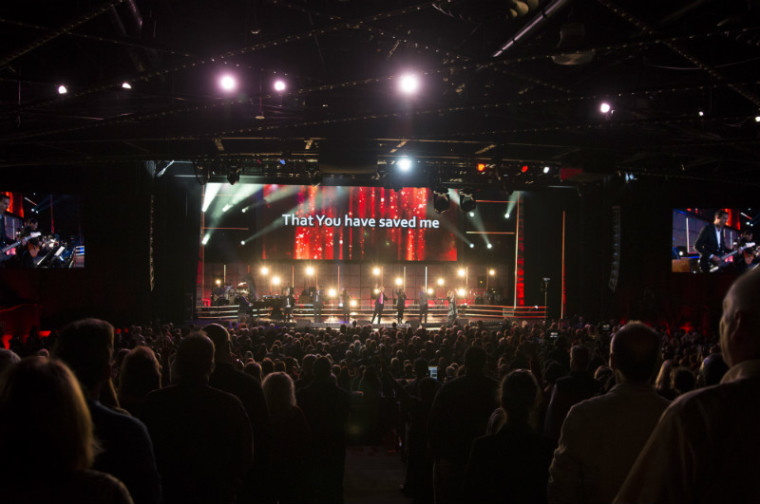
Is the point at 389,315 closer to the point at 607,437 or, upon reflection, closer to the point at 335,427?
the point at 335,427

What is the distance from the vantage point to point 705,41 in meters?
6.73

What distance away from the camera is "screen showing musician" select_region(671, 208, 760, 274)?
18531 mm

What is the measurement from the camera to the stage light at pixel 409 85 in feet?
26.2

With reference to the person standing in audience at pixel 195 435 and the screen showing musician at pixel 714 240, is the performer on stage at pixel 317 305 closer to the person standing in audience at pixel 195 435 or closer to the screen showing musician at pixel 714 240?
the screen showing musician at pixel 714 240

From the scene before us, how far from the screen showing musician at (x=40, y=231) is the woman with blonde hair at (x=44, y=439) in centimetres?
1735

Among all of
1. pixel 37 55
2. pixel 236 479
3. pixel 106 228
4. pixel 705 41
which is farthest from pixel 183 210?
pixel 236 479

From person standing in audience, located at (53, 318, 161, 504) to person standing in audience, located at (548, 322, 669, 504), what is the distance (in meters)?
1.55

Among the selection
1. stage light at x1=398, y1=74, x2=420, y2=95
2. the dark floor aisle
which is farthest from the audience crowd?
stage light at x1=398, y1=74, x2=420, y2=95

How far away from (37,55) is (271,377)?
22.0 ft

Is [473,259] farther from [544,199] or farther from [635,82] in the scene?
[635,82]

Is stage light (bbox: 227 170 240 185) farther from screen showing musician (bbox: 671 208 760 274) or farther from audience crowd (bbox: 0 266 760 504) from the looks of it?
screen showing musician (bbox: 671 208 760 274)

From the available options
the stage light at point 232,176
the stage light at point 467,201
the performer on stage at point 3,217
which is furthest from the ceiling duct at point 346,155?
the performer on stage at point 3,217

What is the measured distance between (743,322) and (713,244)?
20.8 meters

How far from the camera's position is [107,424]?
1.94 meters
